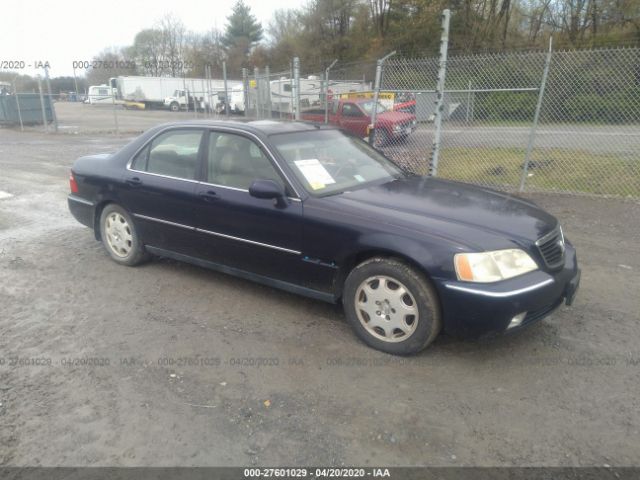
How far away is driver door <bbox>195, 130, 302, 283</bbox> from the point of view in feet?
12.2

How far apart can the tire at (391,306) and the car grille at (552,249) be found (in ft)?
2.65

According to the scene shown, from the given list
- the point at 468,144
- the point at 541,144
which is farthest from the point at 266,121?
the point at 541,144

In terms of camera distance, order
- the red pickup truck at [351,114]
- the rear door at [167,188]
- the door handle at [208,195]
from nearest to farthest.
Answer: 1. the door handle at [208,195]
2. the rear door at [167,188]
3. the red pickup truck at [351,114]

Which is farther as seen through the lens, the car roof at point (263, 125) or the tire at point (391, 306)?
the car roof at point (263, 125)

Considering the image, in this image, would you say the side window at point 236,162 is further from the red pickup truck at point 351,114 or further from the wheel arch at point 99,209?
the red pickup truck at point 351,114

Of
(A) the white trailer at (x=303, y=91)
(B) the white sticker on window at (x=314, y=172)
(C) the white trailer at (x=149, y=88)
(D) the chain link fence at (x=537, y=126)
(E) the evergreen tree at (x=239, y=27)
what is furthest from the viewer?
(E) the evergreen tree at (x=239, y=27)

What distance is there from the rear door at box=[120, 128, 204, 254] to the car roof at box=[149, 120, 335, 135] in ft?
0.42

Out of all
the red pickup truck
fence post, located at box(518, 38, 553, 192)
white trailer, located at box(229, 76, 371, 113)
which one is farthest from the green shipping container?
fence post, located at box(518, 38, 553, 192)

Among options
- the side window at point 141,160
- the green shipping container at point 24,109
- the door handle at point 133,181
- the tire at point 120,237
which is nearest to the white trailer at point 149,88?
the green shipping container at point 24,109

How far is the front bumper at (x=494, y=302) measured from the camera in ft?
9.78

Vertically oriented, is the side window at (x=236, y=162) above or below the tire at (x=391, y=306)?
above

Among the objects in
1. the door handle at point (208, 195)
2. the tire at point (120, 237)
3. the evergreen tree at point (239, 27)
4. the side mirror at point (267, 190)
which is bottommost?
the tire at point (120, 237)

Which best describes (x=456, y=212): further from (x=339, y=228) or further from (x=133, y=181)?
(x=133, y=181)

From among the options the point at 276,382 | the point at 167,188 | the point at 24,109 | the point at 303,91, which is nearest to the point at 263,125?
the point at 167,188
